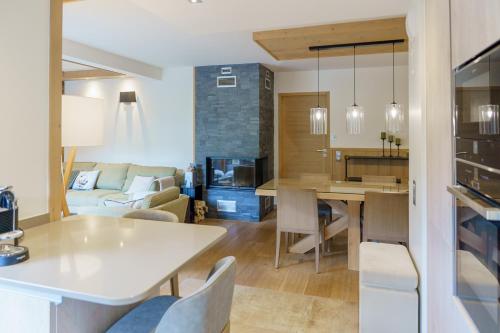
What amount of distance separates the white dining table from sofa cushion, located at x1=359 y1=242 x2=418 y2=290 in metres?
1.07

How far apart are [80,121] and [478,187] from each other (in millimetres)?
2038

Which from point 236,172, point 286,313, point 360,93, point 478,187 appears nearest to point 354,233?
point 286,313

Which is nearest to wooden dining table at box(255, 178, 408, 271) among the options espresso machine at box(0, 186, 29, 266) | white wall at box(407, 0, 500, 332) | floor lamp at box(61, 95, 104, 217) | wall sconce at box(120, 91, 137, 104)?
white wall at box(407, 0, 500, 332)

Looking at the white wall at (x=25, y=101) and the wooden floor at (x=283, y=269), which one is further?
the wooden floor at (x=283, y=269)

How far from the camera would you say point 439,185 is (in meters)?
1.49

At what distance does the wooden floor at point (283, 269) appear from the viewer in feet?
10.4

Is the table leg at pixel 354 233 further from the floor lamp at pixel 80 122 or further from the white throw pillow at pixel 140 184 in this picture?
the white throw pillow at pixel 140 184

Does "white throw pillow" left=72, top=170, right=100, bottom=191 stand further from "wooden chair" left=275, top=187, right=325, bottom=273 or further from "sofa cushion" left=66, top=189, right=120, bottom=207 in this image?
"wooden chair" left=275, top=187, right=325, bottom=273

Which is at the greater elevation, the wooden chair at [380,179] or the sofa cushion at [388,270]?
the wooden chair at [380,179]

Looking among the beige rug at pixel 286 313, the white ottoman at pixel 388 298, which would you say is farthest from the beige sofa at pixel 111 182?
the white ottoman at pixel 388 298

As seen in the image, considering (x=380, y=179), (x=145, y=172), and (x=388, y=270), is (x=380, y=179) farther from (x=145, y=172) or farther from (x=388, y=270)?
(x=145, y=172)

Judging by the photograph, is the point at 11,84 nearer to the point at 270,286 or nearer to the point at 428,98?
the point at 428,98

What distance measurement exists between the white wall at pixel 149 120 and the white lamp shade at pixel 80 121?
4.06 meters

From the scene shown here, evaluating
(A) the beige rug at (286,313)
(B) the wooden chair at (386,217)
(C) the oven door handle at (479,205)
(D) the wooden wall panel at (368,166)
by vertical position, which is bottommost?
(A) the beige rug at (286,313)
